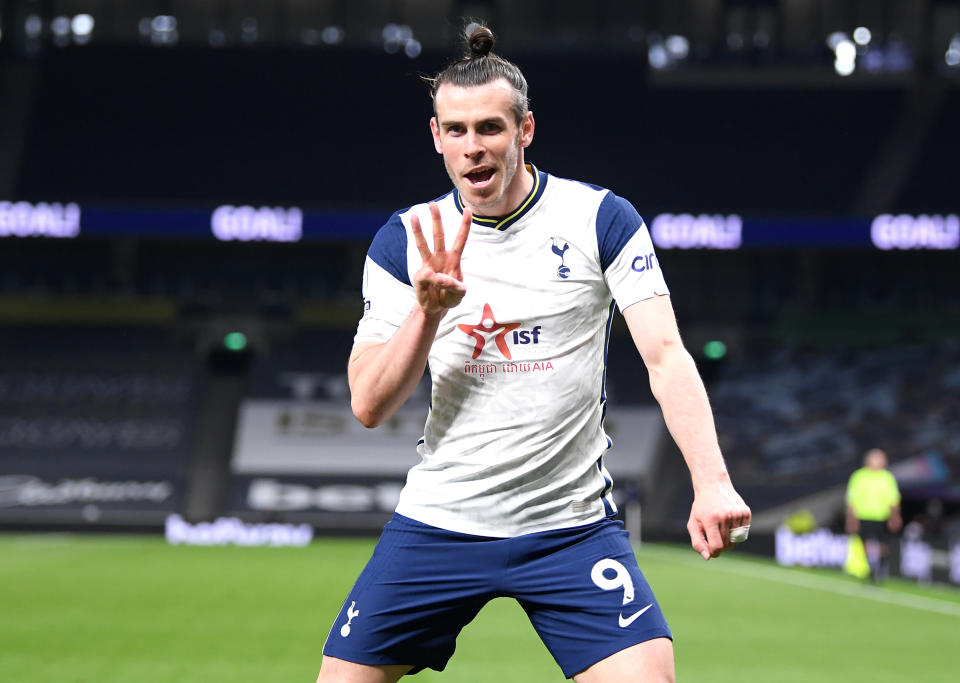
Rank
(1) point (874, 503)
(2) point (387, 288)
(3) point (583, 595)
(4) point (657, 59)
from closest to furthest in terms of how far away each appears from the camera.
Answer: (3) point (583, 595) < (2) point (387, 288) < (1) point (874, 503) < (4) point (657, 59)

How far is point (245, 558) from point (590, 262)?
58.1 ft

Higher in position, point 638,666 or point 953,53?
point 953,53

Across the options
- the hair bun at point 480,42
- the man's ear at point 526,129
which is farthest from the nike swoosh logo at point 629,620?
the hair bun at point 480,42

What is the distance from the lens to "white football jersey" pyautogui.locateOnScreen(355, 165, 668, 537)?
322 cm

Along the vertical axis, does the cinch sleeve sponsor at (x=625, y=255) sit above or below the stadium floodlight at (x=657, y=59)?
below

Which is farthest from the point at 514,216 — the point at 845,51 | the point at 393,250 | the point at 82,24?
the point at 82,24

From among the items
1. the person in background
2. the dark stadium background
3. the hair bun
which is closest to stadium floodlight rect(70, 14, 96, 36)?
the dark stadium background

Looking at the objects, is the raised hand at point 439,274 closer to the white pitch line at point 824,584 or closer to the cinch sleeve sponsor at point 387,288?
the cinch sleeve sponsor at point 387,288

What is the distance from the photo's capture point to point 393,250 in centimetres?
336

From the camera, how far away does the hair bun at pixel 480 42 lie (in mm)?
3217

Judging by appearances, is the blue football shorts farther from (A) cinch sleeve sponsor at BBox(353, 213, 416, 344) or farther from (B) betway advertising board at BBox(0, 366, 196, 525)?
(B) betway advertising board at BBox(0, 366, 196, 525)

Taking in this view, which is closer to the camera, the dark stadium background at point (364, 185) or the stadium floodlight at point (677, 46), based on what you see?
the dark stadium background at point (364, 185)

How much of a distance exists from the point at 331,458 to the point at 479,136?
25374mm

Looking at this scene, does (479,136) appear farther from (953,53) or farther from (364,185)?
(953,53)
